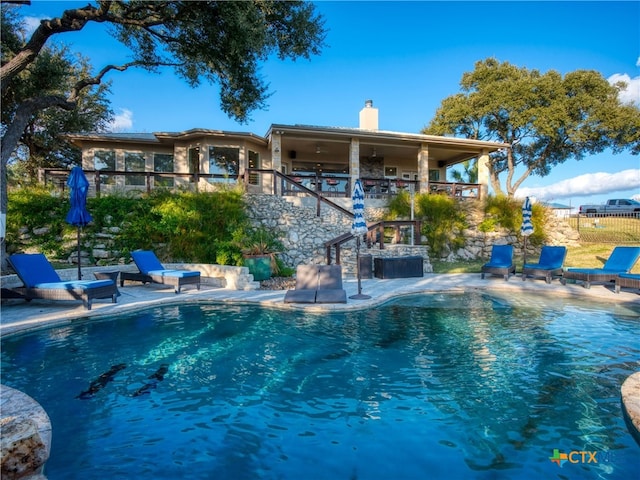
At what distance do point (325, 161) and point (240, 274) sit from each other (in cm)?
1245

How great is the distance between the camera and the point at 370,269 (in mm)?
11609

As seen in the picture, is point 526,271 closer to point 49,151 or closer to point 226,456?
point 226,456

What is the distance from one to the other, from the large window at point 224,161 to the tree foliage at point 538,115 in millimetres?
15765

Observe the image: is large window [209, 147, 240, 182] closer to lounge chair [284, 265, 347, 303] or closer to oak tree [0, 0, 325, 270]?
oak tree [0, 0, 325, 270]

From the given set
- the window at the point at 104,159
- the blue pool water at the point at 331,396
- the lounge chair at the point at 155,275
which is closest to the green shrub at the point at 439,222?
the blue pool water at the point at 331,396

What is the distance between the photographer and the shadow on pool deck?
6520 millimetres

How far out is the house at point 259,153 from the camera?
15.5 m

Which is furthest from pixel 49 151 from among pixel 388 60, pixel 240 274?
pixel 388 60

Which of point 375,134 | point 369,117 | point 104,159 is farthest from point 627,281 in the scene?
point 104,159

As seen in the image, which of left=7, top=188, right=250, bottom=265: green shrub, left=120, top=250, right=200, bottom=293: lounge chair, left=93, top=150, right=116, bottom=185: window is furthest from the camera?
left=93, top=150, right=116, bottom=185: window

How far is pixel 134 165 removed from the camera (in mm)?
17203

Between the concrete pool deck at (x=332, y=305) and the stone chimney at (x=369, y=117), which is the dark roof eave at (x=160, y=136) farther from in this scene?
the concrete pool deck at (x=332, y=305)

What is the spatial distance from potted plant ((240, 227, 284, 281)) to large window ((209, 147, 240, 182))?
20.2 ft

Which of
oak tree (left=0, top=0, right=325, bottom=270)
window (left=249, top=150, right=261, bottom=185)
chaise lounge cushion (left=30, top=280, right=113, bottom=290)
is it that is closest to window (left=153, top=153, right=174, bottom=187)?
window (left=249, top=150, right=261, bottom=185)
